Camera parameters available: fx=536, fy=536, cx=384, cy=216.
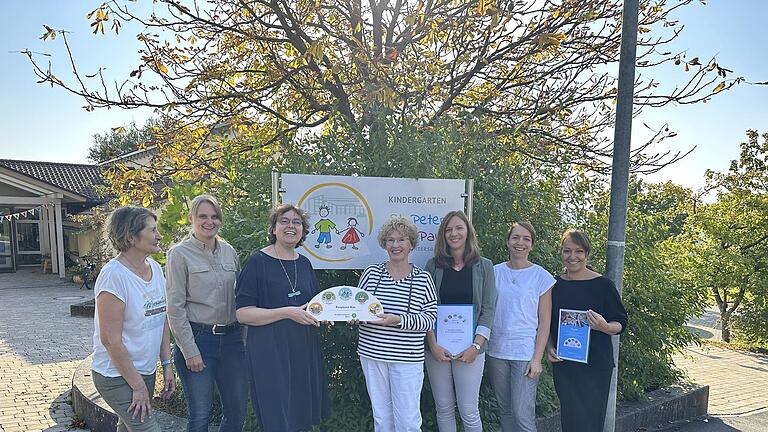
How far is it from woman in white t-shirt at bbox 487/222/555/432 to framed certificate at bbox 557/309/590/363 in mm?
106

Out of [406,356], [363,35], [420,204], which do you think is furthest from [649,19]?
[406,356]

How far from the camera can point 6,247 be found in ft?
79.4

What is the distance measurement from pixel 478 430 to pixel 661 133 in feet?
15.0

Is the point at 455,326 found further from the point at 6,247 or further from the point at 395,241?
the point at 6,247

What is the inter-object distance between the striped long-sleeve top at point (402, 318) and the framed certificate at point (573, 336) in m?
0.92

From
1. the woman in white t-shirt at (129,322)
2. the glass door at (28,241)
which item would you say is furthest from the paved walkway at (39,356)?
the glass door at (28,241)

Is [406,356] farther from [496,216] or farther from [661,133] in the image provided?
[661,133]

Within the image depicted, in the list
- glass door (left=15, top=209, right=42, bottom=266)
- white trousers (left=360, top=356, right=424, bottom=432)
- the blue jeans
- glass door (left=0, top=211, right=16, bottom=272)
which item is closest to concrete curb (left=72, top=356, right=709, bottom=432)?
the blue jeans

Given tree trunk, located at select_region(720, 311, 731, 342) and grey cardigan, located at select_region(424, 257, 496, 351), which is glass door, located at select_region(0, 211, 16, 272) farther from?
tree trunk, located at select_region(720, 311, 731, 342)

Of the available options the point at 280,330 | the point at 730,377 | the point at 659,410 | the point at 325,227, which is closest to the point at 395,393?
the point at 280,330

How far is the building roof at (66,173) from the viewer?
78.9ft

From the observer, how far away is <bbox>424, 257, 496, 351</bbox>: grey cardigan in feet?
11.5

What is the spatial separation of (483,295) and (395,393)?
0.84m

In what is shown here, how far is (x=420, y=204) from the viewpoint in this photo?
4.24 meters
